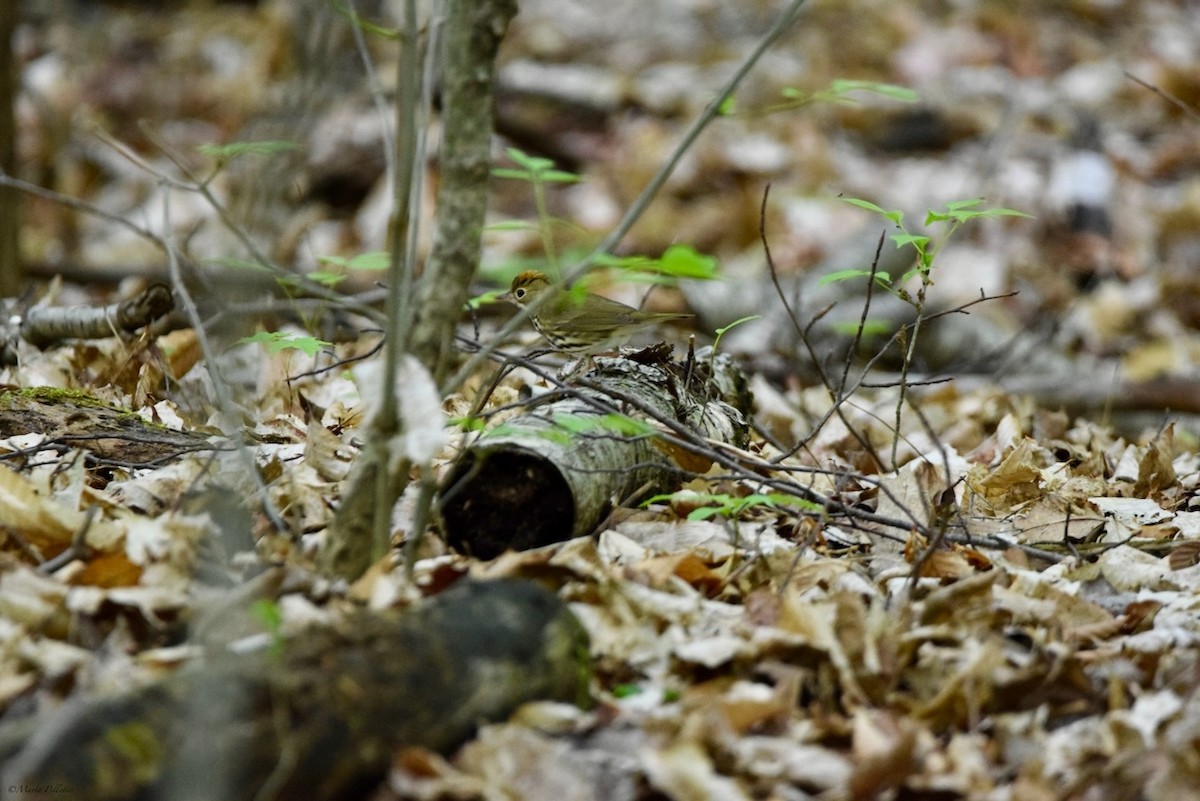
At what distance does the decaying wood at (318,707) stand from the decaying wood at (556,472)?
542 mm

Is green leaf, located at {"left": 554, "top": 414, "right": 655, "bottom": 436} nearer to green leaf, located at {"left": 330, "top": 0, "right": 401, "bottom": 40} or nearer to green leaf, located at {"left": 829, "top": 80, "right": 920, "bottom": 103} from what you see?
green leaf, located at {"left": 330, "top": 0, "right": 401, "bottom": 40}

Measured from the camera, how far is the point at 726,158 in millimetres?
11039

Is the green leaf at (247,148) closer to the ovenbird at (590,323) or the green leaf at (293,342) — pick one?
the green leaf at (293,342)

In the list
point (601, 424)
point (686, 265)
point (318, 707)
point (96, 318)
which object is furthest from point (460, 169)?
point (96, 318)

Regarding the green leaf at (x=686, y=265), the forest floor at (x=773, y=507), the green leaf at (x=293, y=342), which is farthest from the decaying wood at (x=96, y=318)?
the green leaf at (x=686, y=265)

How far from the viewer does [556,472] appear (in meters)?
3.10

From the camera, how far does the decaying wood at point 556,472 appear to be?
120 inches

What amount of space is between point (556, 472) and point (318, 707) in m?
1.14

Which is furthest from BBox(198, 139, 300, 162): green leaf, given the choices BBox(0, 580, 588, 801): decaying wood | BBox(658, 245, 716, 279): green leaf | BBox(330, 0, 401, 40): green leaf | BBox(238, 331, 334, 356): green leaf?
BBox(0, 580, 588, 801): decaying wood

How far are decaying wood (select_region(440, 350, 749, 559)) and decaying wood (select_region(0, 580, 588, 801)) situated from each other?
542 millimetres

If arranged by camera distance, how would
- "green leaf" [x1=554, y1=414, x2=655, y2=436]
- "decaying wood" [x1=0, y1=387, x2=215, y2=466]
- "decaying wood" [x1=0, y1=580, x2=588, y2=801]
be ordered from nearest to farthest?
1. "decaying wood" [x1=0, y1=580, x2=588, y2=801]
2. "green leaf" [x1=554, y1=414, x2=655, y2=436]
3. "decaying wood" [x1=0, y1=387, x2=215, y2=466]

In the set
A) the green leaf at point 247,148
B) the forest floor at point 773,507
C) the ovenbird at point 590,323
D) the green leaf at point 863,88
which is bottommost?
the forest floor at point 773,507

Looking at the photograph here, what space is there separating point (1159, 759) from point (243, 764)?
1.55 m

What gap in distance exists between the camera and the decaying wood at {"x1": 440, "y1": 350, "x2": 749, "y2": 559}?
10.0 feet
